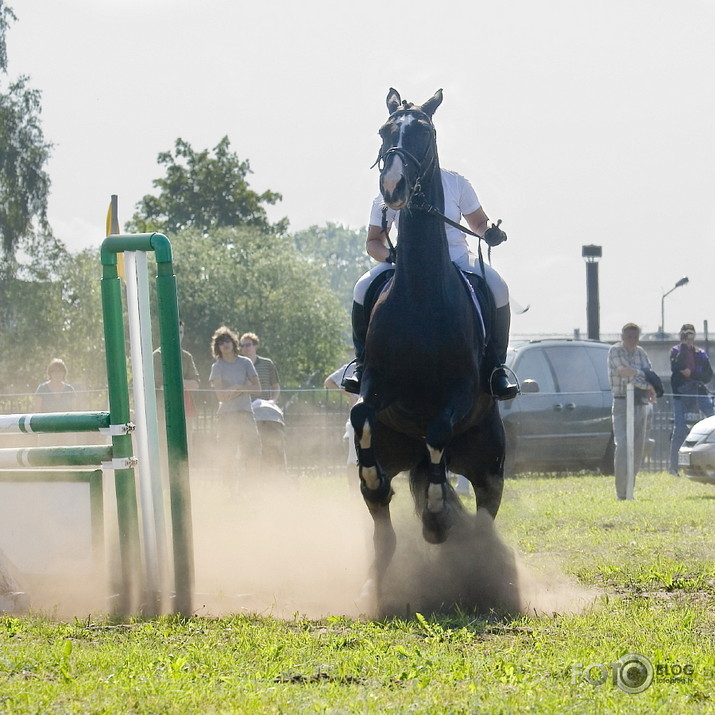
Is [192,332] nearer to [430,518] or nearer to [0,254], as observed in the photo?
[0,254]

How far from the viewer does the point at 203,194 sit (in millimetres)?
63938

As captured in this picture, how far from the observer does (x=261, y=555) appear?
8047mm

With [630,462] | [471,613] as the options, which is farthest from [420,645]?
[630,462]

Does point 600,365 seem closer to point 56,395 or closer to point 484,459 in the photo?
point 56,395

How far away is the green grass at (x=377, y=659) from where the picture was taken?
3879 mm

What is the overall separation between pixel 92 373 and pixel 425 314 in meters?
30.6

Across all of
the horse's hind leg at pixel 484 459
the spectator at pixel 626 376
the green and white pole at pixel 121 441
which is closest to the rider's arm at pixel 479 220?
the horse's hind leg at pixel 484 459

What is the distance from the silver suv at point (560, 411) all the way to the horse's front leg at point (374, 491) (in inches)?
395

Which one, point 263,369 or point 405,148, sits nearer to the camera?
point 405,148

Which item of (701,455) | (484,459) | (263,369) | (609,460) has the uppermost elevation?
(263,369)

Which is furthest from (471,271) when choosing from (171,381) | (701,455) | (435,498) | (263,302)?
(263,302)

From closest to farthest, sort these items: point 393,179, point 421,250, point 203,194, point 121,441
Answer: point 393,179
point 121,441
point 421,250
point 203,194

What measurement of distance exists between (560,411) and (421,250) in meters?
11.5

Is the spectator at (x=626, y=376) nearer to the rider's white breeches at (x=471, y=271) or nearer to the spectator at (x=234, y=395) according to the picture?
the spectator at (x=234, y=395)
